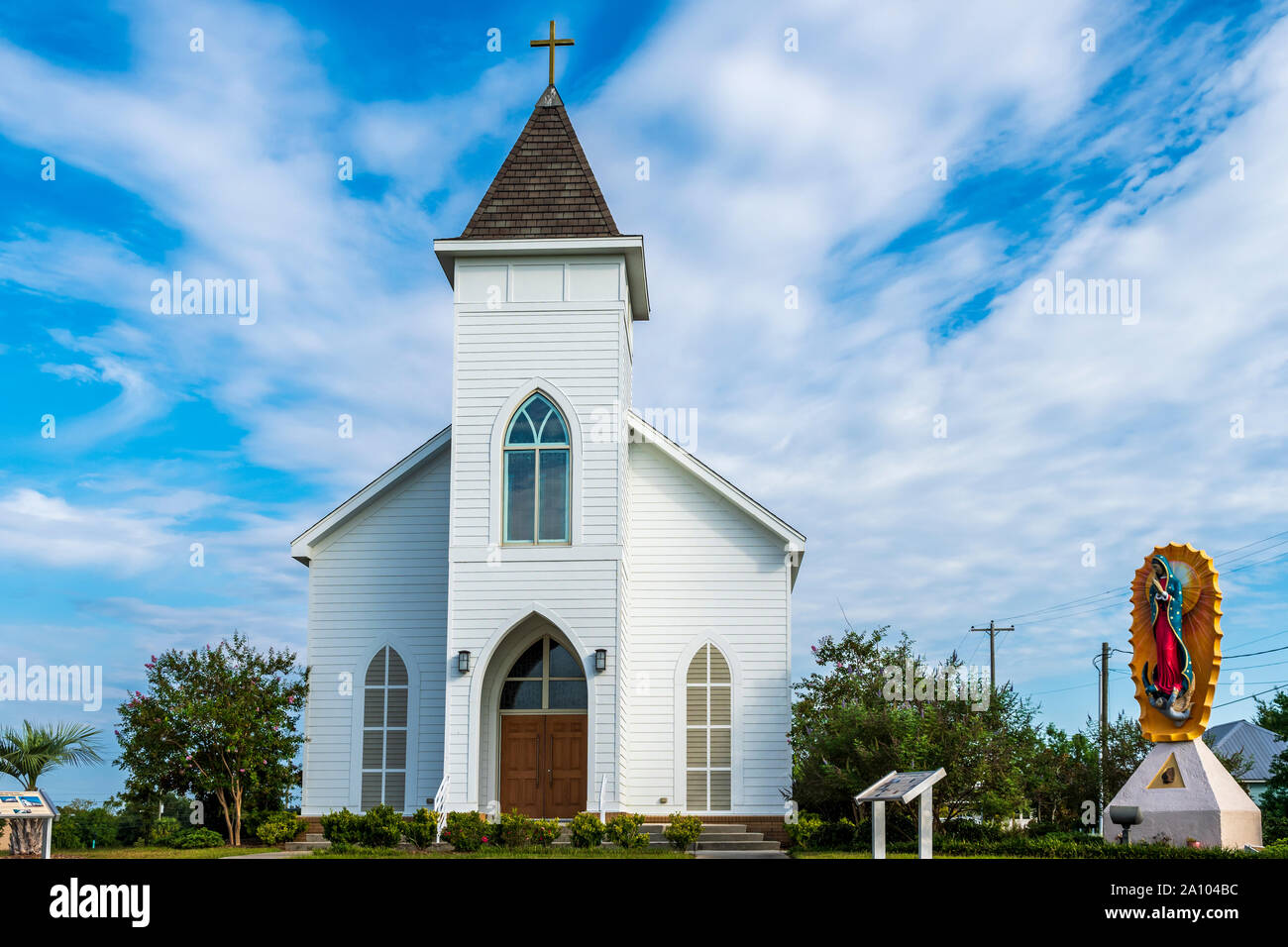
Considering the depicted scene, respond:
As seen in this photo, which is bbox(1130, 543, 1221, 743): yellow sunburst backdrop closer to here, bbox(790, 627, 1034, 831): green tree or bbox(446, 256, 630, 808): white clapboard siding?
bbox(790, 627, 1034, 831): green tree

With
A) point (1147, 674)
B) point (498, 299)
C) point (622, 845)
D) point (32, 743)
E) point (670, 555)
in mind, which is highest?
point (498, 299)

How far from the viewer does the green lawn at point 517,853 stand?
15461 millimetres

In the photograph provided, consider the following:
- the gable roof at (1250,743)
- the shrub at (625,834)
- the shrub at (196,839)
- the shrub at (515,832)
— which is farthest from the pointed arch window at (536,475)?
the gable roof at (1250,743)

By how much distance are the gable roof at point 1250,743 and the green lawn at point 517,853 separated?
3787 cm

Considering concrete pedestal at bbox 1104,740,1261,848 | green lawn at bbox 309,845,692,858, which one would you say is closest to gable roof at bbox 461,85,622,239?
green lawn at bbox 309,845,692,858

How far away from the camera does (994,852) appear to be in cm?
1673

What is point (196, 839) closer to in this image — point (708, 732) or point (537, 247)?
point (708, 732)

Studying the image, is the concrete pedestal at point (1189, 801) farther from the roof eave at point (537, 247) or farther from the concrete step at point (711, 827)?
the roof eave at point (537, 247)
